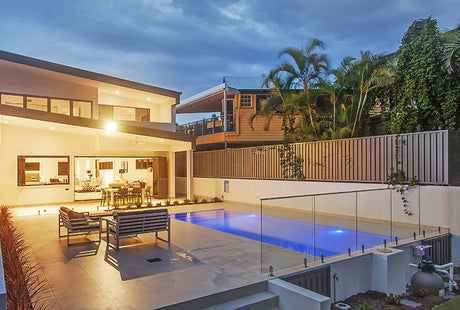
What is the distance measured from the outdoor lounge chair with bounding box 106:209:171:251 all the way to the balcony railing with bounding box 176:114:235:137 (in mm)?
13569

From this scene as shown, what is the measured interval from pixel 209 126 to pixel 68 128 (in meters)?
A: 10.3

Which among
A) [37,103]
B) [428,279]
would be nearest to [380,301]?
[428,279]

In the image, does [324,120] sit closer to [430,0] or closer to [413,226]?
[413,226]

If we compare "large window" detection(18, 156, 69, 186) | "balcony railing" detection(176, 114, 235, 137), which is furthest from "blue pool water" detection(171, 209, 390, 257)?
"balcony railing" detection(176, 114, 235, 137)

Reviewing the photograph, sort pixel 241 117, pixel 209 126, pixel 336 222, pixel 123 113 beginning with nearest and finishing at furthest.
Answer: pixel 336 222, pixel 123 113, pixel 241 117, pixel 209 126

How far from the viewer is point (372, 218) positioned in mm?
7777

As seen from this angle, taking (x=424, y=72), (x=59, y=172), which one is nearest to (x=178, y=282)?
(x=424, y=72)

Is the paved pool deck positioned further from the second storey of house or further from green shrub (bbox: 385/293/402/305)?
the second storey of house

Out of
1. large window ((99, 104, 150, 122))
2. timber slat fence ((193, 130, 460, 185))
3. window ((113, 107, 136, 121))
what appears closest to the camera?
timber slat fence ((193, 130, 460, 185))

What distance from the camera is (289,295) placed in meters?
5.19

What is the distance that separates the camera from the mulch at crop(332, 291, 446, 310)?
6.53 metres

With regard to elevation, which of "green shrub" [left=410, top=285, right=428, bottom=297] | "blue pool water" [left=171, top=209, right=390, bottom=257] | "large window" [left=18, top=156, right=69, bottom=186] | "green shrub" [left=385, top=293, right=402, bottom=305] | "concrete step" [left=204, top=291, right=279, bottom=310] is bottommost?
"green shrub" [left=410, top=285, right=428, bottom=297]

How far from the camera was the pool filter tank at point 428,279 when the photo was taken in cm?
745

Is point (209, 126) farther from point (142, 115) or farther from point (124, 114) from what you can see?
point (124, 114)
